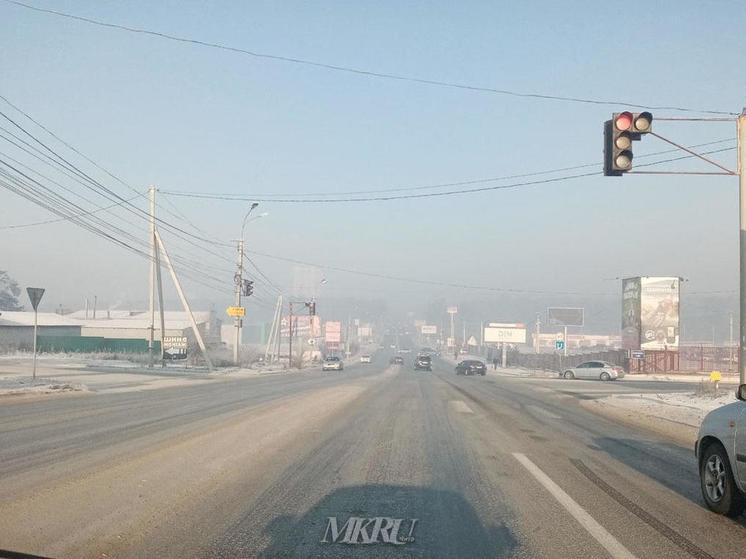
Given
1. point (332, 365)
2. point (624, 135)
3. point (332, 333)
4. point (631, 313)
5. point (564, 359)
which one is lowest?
point (332, 365)

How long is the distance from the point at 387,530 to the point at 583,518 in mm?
2032

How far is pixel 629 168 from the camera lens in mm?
13641

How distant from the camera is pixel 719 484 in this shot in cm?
754

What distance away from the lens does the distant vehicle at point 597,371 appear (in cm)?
5294

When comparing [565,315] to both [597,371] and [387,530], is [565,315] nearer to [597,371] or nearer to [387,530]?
[597,371]

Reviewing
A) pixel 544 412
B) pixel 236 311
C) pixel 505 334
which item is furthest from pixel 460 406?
pixel 505 334

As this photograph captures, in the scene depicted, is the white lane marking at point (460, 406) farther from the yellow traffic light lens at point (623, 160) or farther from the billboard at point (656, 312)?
the billboard at point (656, 312)

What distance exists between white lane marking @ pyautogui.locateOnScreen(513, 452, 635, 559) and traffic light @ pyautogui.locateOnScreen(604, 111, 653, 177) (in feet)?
20.8

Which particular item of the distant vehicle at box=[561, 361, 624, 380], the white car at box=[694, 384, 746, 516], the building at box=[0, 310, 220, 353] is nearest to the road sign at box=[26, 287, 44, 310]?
the white car at box=[694, 384, 746, 516]

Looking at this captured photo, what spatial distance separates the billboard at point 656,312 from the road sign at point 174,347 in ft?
128

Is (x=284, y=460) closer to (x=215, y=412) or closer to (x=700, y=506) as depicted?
(x=700, y=506)

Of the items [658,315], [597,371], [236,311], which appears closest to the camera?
[236,311]

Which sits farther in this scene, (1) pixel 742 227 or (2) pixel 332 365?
(2) pixel 332 365

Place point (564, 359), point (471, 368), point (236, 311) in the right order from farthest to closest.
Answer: point (564, 359) → point (471, 368) → point (236, 311)
